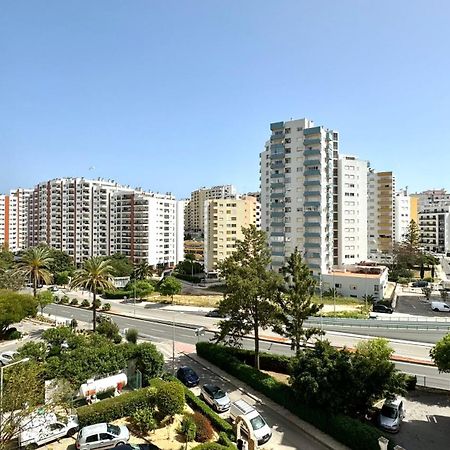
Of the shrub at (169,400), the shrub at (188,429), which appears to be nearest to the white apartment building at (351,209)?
the shrub at (169,400)

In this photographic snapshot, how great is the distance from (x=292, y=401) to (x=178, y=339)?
22280 millimetres

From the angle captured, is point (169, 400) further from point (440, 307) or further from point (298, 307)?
point (440, 307)

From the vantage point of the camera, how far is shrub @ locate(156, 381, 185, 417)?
24.2 m

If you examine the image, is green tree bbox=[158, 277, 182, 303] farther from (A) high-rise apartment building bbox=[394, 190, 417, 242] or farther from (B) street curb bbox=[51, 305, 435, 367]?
(A) high-rise apartment building bbox=[394, 190, 417, 242]

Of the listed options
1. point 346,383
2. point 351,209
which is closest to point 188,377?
point 346,383

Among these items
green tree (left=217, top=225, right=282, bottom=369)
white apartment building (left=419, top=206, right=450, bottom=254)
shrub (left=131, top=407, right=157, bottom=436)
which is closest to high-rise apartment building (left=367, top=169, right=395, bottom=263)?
white apartment building (left=419, top=206, right=450, bottom=254)

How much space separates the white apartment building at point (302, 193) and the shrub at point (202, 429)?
59235mm

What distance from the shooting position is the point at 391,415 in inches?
947

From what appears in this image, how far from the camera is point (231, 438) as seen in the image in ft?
74.1

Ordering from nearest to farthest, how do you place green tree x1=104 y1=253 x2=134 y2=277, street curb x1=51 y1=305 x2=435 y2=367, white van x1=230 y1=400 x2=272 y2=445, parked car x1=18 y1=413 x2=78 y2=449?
parked car x1=18 y1=413 x2=78 y2=449 → white van x1=230 y1=400 x2=272 y2=445 → street curb x1=51 y1=305 x2=435 y2=367 → green tree x1=104 y1=253 x2=134 y2=277

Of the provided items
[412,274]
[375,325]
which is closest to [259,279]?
[375,325]

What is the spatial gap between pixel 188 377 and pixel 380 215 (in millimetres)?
100766

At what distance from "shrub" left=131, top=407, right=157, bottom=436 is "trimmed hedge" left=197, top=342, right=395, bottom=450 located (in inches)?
351

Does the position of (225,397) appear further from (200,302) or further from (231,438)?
(200,302)
